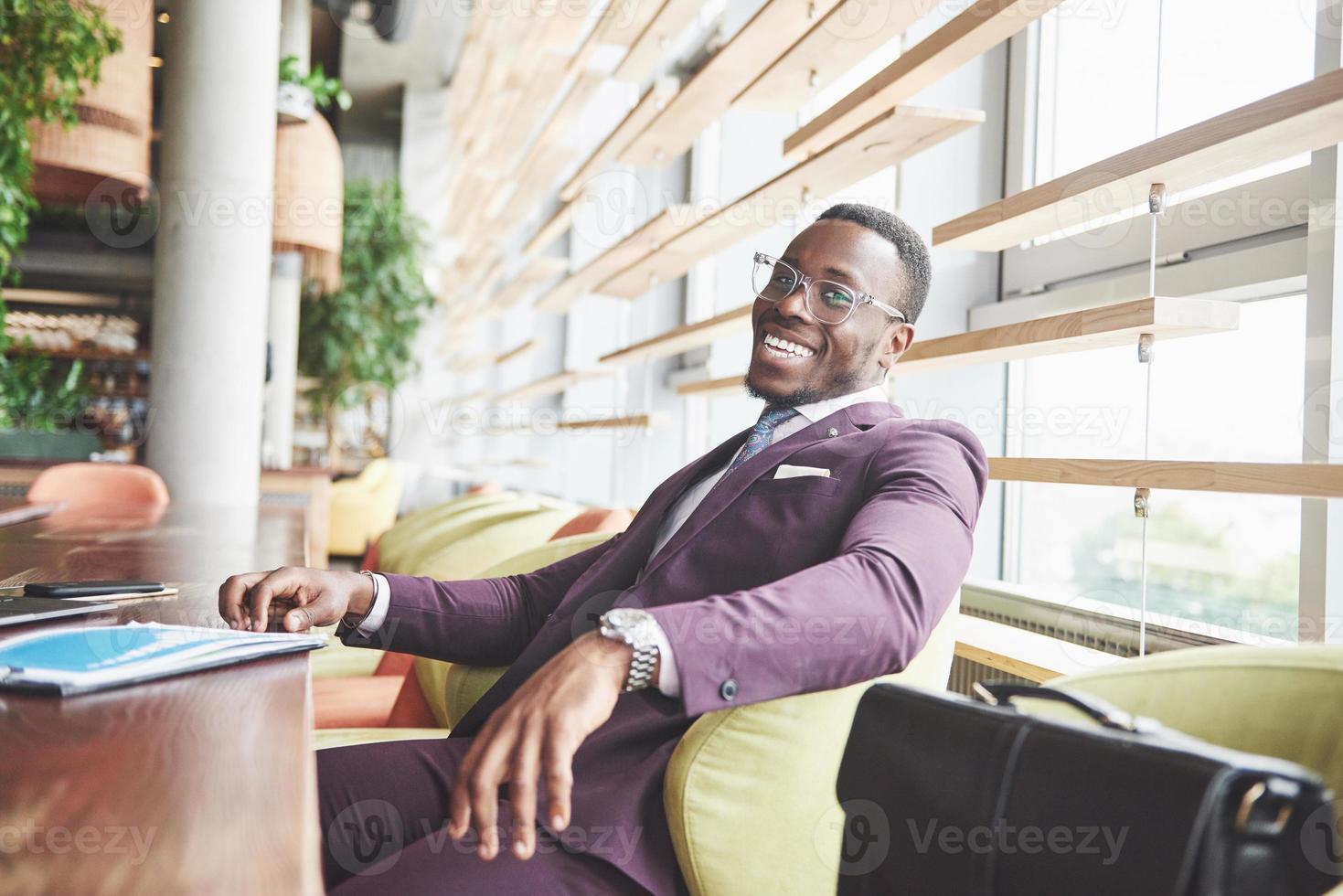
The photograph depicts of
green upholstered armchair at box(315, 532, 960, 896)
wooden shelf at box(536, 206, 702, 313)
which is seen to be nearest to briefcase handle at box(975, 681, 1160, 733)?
green upholstered armchair at box(315, 532, 960, 896)

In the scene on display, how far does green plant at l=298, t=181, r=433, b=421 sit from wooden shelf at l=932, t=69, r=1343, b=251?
25.5 feet

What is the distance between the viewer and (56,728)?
2.64 ft

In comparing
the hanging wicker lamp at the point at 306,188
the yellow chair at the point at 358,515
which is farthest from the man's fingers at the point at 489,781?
the yellow chair at the point at 358,515

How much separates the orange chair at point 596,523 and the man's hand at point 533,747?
1195mm

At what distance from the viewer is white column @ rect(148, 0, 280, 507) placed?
4371 millimetres

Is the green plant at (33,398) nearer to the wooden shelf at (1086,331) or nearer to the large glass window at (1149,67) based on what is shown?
the large glass window at (1149,67)

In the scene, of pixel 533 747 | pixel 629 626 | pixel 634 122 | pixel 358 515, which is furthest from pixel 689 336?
pixel 358 515

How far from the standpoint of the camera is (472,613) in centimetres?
155

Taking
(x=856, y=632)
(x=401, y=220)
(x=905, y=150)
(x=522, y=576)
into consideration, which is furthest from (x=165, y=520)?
(x=401, y=220)

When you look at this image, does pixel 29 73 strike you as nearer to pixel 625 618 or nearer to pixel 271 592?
pixel 271 592

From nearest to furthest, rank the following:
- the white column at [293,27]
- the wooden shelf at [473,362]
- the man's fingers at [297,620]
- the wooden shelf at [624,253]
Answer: the man's fingers at [297,620], the wooden shelf at [624,253], the wooden shelf at [473,362], the white column at [293,27]

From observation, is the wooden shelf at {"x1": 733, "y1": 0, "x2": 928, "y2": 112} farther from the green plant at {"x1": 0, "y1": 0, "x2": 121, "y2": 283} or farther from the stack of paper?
the green plant at {"x1": 0, "y1": 0, "x2": 121, "y2": 283}

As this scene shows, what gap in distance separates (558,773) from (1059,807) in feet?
1.25

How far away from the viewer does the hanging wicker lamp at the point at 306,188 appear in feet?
16.8
